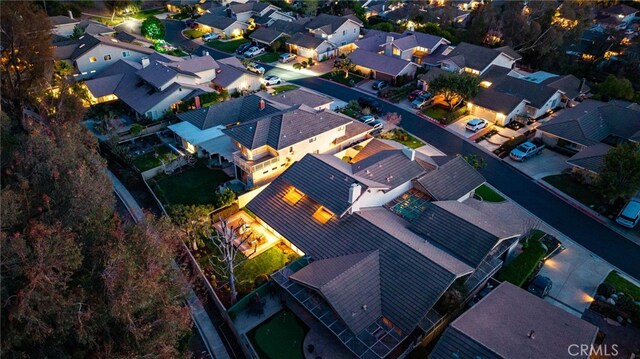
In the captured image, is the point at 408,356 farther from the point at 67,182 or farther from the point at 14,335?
the point at 67,182

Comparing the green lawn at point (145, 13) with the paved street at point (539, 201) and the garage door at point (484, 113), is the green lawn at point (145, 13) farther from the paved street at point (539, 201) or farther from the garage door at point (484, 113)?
the garage door at point (484, 113)

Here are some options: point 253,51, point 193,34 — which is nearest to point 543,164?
point 253,51

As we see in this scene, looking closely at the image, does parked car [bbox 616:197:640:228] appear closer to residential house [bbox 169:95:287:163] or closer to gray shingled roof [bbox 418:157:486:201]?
gray shingled roof [bbox 418:157:486:201]

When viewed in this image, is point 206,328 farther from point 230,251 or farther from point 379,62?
point 379,62

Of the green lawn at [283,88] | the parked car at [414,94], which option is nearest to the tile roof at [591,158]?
the parked car at [414,94]

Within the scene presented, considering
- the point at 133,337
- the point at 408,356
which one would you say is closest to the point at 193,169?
the point at 133,337
